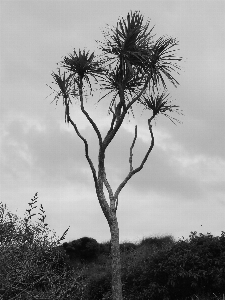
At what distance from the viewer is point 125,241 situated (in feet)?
90.8

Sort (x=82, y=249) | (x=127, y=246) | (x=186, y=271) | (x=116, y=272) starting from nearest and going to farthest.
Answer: (x=116, y=272) < (x=186, y=271) < (x=82, y=249) < (x=127, y=246)

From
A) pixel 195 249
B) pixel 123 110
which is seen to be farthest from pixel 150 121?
pixel 195 249

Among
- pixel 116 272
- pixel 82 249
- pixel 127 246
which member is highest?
pixel 127 246

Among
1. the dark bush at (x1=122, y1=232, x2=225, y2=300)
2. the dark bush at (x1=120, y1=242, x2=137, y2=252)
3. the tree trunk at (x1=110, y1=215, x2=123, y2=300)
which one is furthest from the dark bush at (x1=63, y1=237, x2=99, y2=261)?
the tree trunk at (x1=110, y1=215, x2=123, y2=300)

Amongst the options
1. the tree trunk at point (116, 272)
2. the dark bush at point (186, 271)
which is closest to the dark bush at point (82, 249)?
the dark bush at point (186, 271)

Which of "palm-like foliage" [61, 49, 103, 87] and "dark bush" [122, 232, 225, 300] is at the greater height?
"palm-like foliage" [61, 49, 103, 87]

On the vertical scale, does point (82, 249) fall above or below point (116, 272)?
above

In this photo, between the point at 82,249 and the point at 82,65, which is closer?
the point at 82,65

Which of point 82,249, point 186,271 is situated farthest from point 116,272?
point 82,249

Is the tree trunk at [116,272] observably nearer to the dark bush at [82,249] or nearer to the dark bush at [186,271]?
the dark bush at [186,271]

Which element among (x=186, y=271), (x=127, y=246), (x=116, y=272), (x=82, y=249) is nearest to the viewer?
(x=116, y=272)

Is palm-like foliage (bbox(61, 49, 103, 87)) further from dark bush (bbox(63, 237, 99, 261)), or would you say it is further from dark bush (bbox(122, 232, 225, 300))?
dark bush (bbox(63, 237, 99, 261))

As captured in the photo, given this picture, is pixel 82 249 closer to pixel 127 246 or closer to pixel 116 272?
pixel 127 246

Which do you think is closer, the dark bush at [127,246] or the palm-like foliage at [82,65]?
the palm-like foliage at [82,65]
